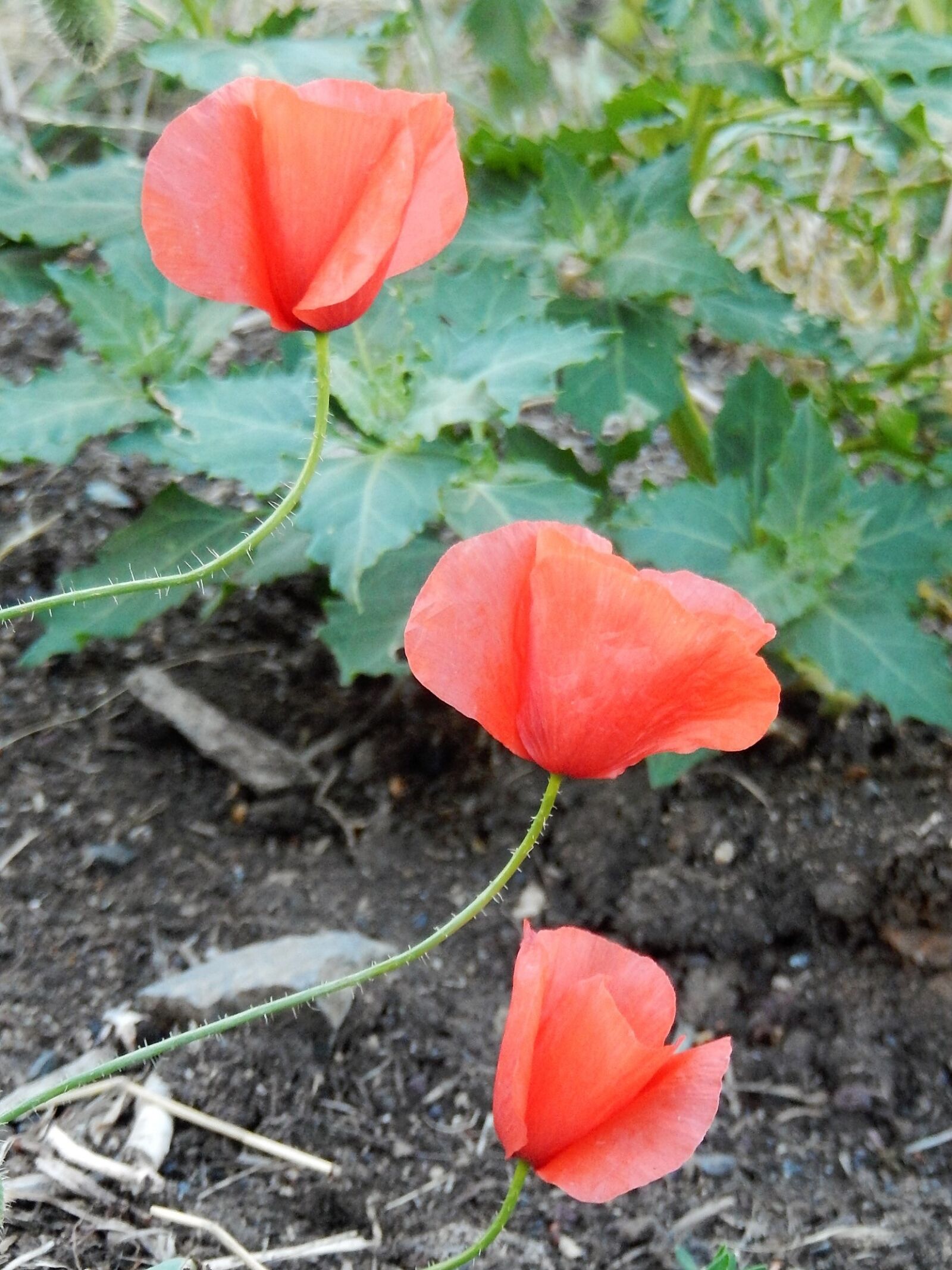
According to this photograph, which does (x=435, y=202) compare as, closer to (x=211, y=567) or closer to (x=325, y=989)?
(x=211, y=567)

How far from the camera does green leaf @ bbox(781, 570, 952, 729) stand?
4.27 ft

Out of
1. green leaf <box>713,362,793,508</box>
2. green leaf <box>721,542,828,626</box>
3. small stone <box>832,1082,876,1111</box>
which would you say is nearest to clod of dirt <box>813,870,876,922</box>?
small stone <box>832,1082,876,1111</box>

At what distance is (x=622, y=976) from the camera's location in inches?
26.8

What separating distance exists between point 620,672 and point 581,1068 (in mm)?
200

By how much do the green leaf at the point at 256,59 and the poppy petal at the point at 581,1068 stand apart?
124 cm

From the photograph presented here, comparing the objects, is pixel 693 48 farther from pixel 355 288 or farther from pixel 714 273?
pixel 355 288

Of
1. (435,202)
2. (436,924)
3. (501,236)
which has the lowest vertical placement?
(436,924)

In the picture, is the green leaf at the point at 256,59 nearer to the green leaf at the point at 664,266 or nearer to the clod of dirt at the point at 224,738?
the green leaf at the point at 664,266

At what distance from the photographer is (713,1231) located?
3.68 feet

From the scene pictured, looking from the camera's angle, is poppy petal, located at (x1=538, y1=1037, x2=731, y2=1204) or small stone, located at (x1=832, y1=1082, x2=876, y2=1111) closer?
poppy petal, located at (x1=538, y1=1037, x2=731, y2=1204)

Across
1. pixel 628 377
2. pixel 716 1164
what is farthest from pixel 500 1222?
pixel 628 377

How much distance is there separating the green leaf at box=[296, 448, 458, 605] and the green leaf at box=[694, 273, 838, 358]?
0.51 meters

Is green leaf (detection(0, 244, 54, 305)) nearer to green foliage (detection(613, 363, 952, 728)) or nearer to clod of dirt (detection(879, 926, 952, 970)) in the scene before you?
green foliage (detection(613, 363, 952, 728))

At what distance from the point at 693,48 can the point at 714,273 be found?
0.29m
